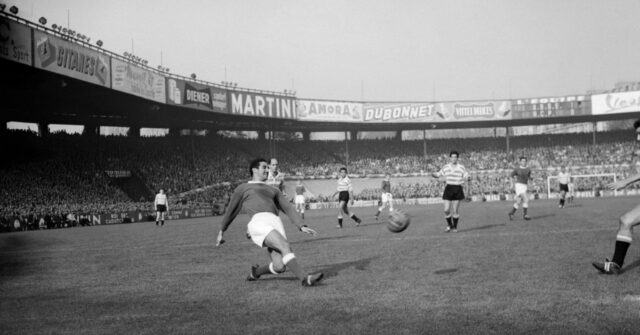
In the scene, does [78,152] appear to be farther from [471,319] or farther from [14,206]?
[471,319]

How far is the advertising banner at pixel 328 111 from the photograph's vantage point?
2323 inches

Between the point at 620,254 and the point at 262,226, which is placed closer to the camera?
the point at 620,254

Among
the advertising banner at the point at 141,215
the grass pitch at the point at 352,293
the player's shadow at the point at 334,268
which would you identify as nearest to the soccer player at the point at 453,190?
the grass pitch at the point at 352,293

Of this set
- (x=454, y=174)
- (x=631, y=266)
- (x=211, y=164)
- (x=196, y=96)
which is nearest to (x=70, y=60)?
(x=196, y=96)

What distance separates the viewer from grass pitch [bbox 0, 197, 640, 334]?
202 inches

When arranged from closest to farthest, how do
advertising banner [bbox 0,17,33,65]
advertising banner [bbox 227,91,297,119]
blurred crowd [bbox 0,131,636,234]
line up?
advertising banner [bbox 0,17,33,65] → blurred crowd [bbox 0,131,636,234] → advertising banner [bbox 227,91,297,119]

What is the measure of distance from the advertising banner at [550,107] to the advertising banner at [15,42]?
52.4 meters

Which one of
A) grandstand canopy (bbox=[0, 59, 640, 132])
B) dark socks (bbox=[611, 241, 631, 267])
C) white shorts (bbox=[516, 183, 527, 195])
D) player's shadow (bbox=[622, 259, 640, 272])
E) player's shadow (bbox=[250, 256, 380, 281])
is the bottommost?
player's shadow (bbox=[250, 256, 380, 281])

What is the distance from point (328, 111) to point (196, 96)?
1945 centimetres

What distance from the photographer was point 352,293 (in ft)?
21.9

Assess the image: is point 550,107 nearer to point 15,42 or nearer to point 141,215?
point 141,215

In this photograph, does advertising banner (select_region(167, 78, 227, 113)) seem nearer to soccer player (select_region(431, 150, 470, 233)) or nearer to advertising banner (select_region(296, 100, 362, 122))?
advertising banner (select_region(296, 100, 362, 122))

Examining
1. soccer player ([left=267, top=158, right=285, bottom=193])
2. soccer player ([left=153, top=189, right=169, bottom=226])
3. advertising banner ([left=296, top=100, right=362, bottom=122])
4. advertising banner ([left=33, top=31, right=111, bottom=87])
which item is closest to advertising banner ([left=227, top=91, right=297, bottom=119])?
advertising banner ([left=296, top=100, right=362, bottom=122])

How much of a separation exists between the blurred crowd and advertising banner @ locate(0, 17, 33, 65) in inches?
390
